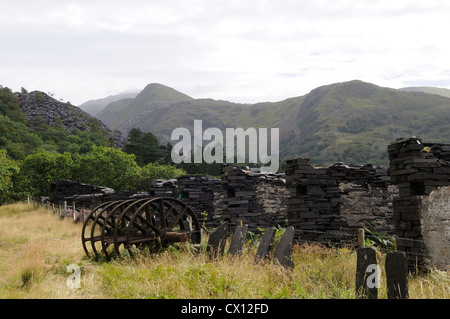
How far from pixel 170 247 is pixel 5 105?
308 feet

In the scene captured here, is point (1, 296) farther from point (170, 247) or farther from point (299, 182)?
point (299, 182)

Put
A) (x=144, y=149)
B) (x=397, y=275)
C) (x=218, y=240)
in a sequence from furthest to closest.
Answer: (x=144, y=149) < (x=218, y=240) < (x=397, y=275)

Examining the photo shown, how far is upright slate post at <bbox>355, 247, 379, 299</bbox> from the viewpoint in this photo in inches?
202

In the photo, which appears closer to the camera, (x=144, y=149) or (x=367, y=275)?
(x=367, y=275)

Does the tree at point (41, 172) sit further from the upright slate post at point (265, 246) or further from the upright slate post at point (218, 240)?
the upright slate post at point (265, 246)

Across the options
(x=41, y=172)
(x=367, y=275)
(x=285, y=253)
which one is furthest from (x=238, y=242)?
(x=41, y=172)

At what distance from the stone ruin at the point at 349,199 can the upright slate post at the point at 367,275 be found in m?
2.62

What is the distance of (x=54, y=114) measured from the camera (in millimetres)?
98250

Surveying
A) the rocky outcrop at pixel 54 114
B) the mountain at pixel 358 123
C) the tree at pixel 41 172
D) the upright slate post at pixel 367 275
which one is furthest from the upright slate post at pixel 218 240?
the rocky outcrop at pixel 54 114

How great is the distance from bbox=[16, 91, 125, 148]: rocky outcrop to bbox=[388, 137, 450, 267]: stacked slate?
91.9 meters

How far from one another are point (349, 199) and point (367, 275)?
6394mm

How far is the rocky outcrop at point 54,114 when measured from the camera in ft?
308

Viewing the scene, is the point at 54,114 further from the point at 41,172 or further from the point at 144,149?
the point at 41,172

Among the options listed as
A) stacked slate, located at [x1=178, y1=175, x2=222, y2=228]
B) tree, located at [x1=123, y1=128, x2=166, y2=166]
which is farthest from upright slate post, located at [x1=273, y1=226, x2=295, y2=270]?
tree, located at [x1=123, y1=128, x2=166, y2=166]
